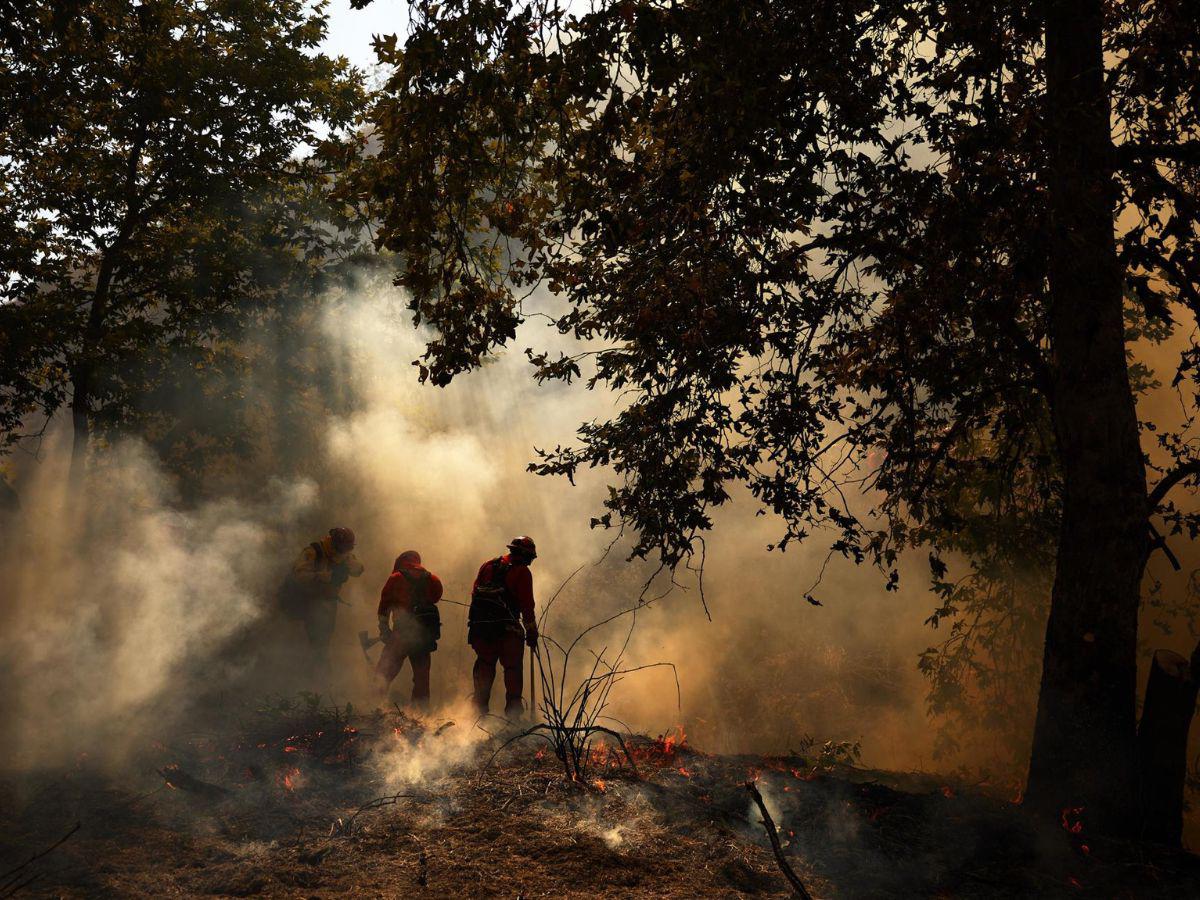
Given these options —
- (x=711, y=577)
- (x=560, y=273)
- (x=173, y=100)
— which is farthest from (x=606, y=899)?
(x=711, y=577)

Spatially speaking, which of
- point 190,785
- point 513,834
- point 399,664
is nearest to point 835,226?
point 513,834

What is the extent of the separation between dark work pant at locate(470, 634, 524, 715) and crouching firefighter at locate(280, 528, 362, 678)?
208cm

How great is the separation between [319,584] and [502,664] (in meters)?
2.71

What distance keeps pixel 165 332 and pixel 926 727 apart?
1517cm

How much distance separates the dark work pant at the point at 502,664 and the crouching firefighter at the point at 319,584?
82.1 inches

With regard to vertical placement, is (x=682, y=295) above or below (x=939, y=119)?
below

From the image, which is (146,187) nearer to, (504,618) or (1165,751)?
(504,618)

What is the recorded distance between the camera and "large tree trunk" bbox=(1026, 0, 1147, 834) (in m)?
4.97

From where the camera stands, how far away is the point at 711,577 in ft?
67.4

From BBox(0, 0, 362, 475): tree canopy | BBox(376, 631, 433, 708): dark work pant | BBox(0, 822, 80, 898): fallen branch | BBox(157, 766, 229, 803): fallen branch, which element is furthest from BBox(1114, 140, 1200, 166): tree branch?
BBox(0, 0, 362, 475): tree canopy

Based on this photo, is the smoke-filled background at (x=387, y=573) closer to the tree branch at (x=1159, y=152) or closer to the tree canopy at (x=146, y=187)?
the tree canopy at (x=146, y=187)

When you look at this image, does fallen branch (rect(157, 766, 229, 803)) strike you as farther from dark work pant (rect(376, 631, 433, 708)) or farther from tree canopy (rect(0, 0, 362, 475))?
tree canopy (rect(0, 0, 362, 475))

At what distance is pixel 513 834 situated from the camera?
462cm

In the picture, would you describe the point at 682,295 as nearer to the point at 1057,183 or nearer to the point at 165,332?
the point at 1057,183
